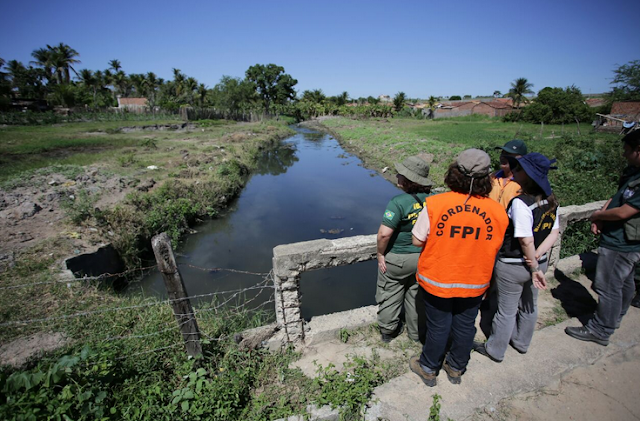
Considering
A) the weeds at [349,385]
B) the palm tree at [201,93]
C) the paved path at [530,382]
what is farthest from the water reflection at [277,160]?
the palm tree at [201,93]

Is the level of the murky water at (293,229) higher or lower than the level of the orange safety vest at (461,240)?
lower

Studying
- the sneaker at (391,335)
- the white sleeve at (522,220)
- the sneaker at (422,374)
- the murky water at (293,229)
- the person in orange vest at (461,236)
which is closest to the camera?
the person in orange vest at (461,236)

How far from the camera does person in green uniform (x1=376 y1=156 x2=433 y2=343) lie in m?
2.45

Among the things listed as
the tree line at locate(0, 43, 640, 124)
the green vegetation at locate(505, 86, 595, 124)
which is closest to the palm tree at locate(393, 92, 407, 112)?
the tree line at locate(0, 43, 640, 124)

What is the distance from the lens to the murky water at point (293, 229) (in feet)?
18.8

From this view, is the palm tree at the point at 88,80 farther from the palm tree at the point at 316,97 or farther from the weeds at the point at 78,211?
the weeds at the point at 78,211

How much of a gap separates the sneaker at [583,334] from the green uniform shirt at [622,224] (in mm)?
893

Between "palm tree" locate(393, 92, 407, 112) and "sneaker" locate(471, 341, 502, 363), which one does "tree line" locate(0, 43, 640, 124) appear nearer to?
"palm tree" locate(393, 92, 407, 112)

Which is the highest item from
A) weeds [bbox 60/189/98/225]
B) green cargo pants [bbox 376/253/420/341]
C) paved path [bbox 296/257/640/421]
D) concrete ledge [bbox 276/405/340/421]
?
green cargo pants [bbox 376/253/420/341]

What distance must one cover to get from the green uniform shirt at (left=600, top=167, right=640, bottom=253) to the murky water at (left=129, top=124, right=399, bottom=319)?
339 centimetres

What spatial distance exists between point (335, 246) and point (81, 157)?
Answer: 1499 centimetres

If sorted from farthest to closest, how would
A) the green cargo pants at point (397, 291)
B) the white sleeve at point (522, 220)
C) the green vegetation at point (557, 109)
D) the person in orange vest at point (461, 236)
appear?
the green vegetation at point (557, 109) → the green cargo pants at point (397, 291) → the white sleeve at point (522, 220) → the person in orange vest at point (461, 236)

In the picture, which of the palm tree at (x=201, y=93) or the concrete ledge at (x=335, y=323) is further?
the palm tree at (x=201, y=93)

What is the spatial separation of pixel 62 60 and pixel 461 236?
71469 mm
